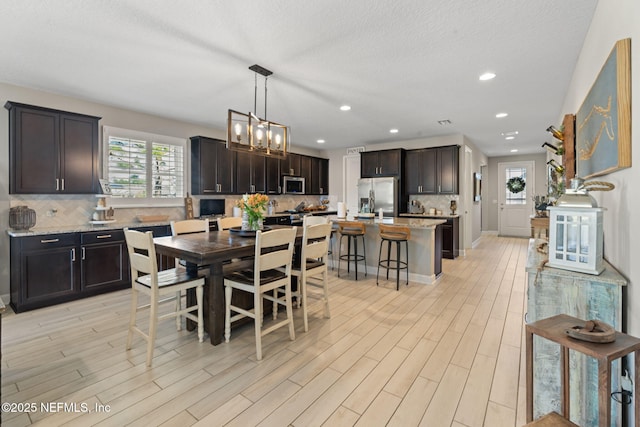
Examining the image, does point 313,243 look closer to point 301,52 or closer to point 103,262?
point 301,52

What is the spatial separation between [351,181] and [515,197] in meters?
5.65

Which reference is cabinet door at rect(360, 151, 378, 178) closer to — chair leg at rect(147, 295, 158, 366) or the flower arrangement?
the flower arrangement

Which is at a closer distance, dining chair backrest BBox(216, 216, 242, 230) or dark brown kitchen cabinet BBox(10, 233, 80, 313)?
dark brown kitchen cabinet BBox(10, 233, 80, 313)

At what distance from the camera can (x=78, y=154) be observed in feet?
13.2

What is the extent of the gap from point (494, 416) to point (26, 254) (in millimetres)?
4786

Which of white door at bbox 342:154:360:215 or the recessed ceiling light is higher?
the recessed ceiling light

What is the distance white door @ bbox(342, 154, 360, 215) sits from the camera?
7926 millimetres

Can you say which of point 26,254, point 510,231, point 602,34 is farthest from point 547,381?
point 510,231

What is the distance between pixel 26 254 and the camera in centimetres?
341

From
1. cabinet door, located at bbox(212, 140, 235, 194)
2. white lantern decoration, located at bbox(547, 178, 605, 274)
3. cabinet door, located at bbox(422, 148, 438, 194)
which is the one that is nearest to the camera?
white lantern decoration, located at bbox(547, 178, 605, 274)

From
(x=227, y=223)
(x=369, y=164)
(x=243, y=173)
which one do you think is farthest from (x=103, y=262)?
(x=369, y=164)

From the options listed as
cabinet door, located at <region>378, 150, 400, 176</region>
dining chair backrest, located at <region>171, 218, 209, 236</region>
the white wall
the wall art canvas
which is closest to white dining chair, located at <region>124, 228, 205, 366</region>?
dining chair backrest, located at <region>171, 218, 209, 236</region>

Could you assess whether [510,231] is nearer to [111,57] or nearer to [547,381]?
[547,381]

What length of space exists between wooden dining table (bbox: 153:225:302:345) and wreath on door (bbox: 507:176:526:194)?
31.7ft
